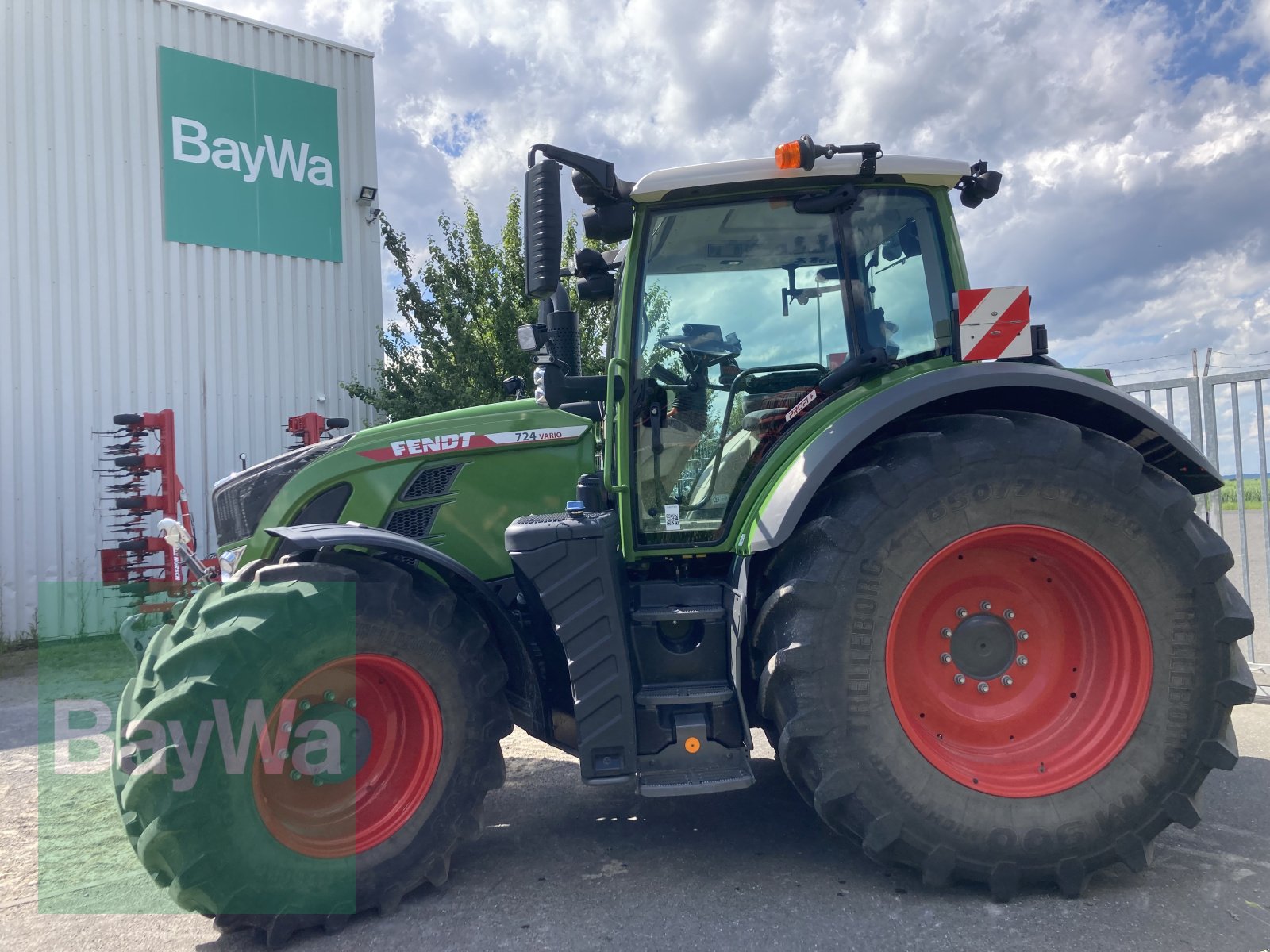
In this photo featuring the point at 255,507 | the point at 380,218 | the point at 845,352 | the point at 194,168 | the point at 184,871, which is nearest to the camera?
the point at 184,871

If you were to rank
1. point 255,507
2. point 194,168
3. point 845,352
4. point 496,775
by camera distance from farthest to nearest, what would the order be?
point 194,168 < point 255,507 < point 845,352 < point 496,775

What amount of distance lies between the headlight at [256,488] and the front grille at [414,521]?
464 mm

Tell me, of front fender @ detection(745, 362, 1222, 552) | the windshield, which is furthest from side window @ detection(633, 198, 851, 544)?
front fender @ detection(745, 362, 1222, 552)

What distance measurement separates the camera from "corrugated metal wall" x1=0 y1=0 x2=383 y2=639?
9180 mm

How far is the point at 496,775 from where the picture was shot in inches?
125

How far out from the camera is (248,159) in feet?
33.6

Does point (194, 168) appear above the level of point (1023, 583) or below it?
above

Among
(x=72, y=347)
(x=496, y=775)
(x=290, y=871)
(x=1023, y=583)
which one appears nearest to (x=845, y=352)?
(x=1023, y=583)

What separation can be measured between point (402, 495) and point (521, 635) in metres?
0.80

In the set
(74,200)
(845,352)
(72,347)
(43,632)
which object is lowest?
(43,632)

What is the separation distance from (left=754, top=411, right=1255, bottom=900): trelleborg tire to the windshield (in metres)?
0.44

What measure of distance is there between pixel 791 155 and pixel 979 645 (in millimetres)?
1819

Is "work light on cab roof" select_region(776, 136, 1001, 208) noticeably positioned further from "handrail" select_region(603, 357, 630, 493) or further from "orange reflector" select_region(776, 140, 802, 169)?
"handrail" select_region(603, 357, 630, 493)

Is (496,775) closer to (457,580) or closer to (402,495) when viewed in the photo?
(457,580)
